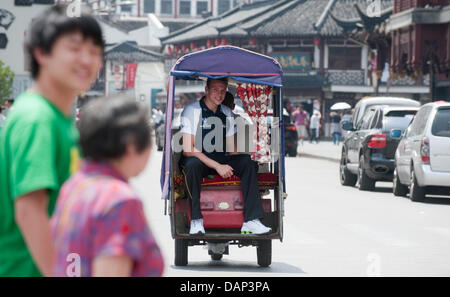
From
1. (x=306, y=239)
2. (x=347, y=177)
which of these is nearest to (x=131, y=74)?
(x=347, y=177)

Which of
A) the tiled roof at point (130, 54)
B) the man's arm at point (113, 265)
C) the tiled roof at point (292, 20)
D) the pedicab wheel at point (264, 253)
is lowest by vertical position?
the pedicab wheel at point (264, 253)

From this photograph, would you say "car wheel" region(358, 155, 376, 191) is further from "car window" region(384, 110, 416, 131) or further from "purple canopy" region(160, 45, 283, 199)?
"purple canopy" region(160, 45, 283, 199)

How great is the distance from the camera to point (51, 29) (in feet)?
12.4

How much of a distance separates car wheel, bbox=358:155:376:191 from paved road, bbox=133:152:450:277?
441 mm

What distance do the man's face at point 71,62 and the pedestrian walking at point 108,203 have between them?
0.23 metres

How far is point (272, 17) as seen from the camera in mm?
75812

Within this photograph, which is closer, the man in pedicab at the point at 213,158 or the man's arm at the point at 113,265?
the man's arm at the point at 113,265

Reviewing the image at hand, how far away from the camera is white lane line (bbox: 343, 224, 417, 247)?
43.4 ft

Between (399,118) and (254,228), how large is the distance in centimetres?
1231

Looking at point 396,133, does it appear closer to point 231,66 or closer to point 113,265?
point 231,66

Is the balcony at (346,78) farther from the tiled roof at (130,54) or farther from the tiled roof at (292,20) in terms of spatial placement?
the tiled roof at (130,54)

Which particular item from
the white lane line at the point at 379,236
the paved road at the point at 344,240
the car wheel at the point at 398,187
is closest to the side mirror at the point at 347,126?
the paved road at the point at 344,240

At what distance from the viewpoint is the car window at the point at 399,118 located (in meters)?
22.4
